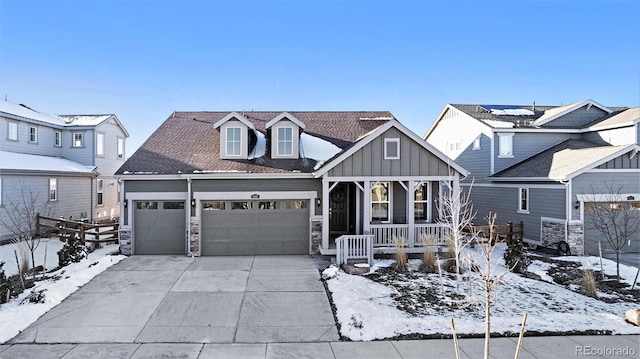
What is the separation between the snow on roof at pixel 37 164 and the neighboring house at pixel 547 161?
20644mm

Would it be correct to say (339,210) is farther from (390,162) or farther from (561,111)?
(561,111)

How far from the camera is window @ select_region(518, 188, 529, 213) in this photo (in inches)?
639

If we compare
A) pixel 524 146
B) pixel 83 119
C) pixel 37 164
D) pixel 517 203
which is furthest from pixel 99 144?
pixel 524 146

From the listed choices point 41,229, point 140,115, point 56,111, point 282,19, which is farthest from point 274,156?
point 56,111

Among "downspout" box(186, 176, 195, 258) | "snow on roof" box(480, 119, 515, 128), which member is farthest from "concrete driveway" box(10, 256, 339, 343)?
"snow on roof" box(480, 119, 515, 128)

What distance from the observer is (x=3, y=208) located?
1545 cm

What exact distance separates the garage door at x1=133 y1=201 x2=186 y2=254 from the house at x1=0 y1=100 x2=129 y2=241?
6.71 meters

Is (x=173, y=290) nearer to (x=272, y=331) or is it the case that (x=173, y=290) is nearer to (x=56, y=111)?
(x=272, y=331)

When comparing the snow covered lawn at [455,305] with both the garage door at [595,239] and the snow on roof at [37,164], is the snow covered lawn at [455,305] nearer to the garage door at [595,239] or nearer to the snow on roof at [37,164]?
the garage door at [595,239]

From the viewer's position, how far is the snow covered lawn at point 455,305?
→ 7.15m

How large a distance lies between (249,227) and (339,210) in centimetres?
385

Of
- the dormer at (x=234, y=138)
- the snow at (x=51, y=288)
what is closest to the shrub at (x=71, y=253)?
the snow at (x=51, y=288)

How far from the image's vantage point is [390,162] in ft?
42.5

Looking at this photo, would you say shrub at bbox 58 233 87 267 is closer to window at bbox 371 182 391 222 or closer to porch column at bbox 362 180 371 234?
porch column at bbox 362 180 371 234
